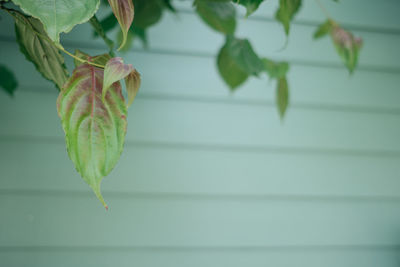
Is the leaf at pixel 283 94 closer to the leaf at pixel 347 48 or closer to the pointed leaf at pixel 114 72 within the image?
the leaf at pixel 347 48

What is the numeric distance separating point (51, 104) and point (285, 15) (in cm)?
81

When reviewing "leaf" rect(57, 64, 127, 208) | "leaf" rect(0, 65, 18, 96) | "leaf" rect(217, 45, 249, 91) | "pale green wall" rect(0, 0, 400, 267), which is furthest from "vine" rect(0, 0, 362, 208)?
"pale green wall" rect(0, 0, 400, 267)

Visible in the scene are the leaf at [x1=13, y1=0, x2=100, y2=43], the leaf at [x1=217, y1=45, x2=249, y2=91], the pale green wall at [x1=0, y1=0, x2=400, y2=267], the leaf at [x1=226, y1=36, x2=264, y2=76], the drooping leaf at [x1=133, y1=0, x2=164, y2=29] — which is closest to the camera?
the leaf at [x1=13, y1=0, x2=100, y2=43]

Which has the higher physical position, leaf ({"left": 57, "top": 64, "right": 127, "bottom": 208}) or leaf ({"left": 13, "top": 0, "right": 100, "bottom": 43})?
leaf ({"left": 13, "top": 0, "right": 100, "bottom": 43})

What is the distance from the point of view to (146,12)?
2.66 feet

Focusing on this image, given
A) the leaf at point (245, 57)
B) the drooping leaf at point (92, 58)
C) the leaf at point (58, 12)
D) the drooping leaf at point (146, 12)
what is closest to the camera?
the leaf at point (58, 12)

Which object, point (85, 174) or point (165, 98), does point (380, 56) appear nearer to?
point (165, 98)

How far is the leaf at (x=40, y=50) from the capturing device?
18.5 inches

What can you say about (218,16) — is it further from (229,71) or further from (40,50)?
(40,50)

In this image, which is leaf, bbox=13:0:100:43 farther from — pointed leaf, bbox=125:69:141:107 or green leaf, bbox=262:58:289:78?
green leaf, bbox=262:58:289:78

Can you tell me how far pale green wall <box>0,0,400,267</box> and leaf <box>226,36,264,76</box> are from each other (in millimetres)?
568

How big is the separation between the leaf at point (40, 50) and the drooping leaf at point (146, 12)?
0.34 m

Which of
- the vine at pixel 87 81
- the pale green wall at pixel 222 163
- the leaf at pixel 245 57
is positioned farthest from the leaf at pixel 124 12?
the pale green wall at pixel 222 163

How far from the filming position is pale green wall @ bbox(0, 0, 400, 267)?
1095mm
